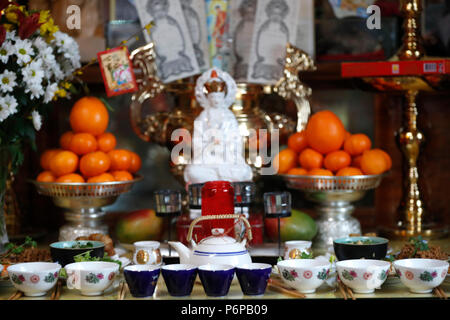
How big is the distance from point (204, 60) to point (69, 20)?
0.44 m

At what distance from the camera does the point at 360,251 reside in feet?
4.10

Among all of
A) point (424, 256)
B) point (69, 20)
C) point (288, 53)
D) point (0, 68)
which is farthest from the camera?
point (69, 20)

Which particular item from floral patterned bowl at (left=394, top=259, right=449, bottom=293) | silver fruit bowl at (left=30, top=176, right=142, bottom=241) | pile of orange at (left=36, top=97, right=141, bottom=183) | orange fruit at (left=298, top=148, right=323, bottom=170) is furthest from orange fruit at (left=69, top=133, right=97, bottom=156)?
floral patterned bowl at (left=394, top=259, right=449, bottom=293)

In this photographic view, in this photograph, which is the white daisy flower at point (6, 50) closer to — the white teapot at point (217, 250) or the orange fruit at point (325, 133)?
the white teapot at point (217, 250)

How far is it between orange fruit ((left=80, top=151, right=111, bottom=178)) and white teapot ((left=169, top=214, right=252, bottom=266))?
55 cm

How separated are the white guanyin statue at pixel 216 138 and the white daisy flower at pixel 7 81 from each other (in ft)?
1.66

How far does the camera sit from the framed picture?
5.79 feet

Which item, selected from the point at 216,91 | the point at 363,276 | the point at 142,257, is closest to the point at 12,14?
the point at 216,91

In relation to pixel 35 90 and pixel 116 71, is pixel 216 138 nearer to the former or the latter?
pixel 116 71

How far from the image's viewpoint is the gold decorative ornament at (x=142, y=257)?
1359 millimetres

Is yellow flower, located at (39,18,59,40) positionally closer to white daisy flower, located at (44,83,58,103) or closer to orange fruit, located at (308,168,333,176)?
white daisy flower, located at (44,83,58,103)

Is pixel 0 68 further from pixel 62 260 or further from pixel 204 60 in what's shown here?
pixel 204 60
